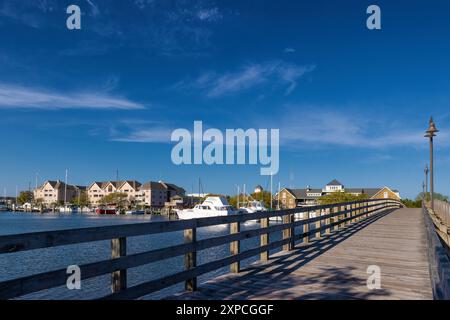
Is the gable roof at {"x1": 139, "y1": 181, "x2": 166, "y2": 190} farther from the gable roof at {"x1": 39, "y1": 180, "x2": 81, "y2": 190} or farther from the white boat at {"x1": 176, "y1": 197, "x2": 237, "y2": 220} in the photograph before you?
the white boat at {"x1": 176, "y1": 197, "x2": 237, "y2": 220}

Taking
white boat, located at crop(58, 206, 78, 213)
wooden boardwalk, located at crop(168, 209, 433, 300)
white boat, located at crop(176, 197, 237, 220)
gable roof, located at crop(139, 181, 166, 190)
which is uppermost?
wooden boardwalk, located at crop(168, 209, 433, 300)

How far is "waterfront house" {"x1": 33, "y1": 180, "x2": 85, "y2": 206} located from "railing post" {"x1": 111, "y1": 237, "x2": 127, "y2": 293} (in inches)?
7387

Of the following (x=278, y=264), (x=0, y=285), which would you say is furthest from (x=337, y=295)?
(x=0, y=285)

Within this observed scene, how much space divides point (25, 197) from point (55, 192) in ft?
68.5

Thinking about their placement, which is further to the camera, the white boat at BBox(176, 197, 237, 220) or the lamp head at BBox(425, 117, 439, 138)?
the white boat at BBox(176, 197, 237, 220)

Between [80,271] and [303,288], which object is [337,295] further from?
[80,271]

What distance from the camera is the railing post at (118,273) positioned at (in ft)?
16.6

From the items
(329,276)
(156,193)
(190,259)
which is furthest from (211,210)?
(156,193)

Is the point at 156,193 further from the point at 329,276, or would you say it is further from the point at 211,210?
the point at 329,276

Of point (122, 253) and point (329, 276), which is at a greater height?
point (122, 253)

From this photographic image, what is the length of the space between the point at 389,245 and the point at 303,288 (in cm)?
700

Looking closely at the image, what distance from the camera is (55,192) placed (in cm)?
18375

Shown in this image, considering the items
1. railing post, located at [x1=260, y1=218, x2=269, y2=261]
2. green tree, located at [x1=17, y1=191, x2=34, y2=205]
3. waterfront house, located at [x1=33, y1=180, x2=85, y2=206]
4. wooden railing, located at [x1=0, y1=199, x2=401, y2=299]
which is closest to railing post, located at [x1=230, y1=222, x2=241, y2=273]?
wooden railing, located at [x1=0, y1=199, x2=401, y2=299]

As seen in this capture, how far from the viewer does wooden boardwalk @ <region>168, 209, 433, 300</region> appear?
6.20 m
